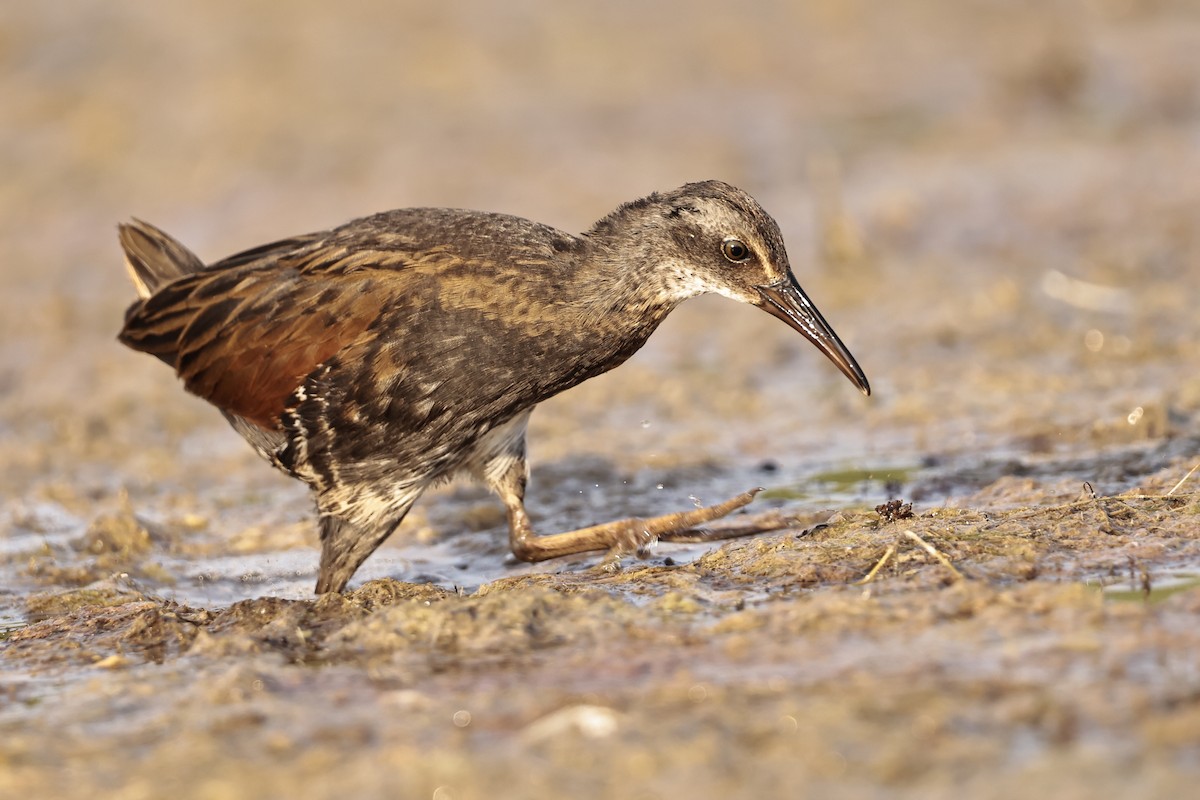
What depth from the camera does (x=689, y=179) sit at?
11422 millimetres

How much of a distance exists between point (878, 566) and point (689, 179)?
23.0ft

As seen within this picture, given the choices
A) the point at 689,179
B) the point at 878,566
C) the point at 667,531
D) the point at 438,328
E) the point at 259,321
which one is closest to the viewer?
the point at 878,566

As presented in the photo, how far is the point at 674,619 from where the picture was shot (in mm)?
4520

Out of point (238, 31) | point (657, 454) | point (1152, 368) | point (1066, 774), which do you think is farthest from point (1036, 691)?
point (238, 31)

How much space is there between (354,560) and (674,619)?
1.74 metres

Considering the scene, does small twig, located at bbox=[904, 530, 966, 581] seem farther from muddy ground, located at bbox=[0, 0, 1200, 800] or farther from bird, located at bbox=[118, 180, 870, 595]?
bird, located at bbox=[118, 180, 870, 595]

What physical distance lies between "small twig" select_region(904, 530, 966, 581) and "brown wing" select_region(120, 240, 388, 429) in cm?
205

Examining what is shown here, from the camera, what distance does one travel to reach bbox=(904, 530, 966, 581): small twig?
4688 mm

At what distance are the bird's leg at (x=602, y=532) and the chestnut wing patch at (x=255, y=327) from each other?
1.04 metres

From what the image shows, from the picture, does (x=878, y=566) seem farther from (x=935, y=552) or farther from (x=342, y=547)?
(x=342, y=547)

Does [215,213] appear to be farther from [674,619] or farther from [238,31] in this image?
[674,619]

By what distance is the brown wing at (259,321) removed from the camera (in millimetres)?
5562

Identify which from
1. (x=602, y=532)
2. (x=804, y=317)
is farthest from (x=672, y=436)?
(x=804, y=317)

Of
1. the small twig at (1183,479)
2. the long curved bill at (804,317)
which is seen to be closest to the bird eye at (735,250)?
the long curved bill at (804,317)
